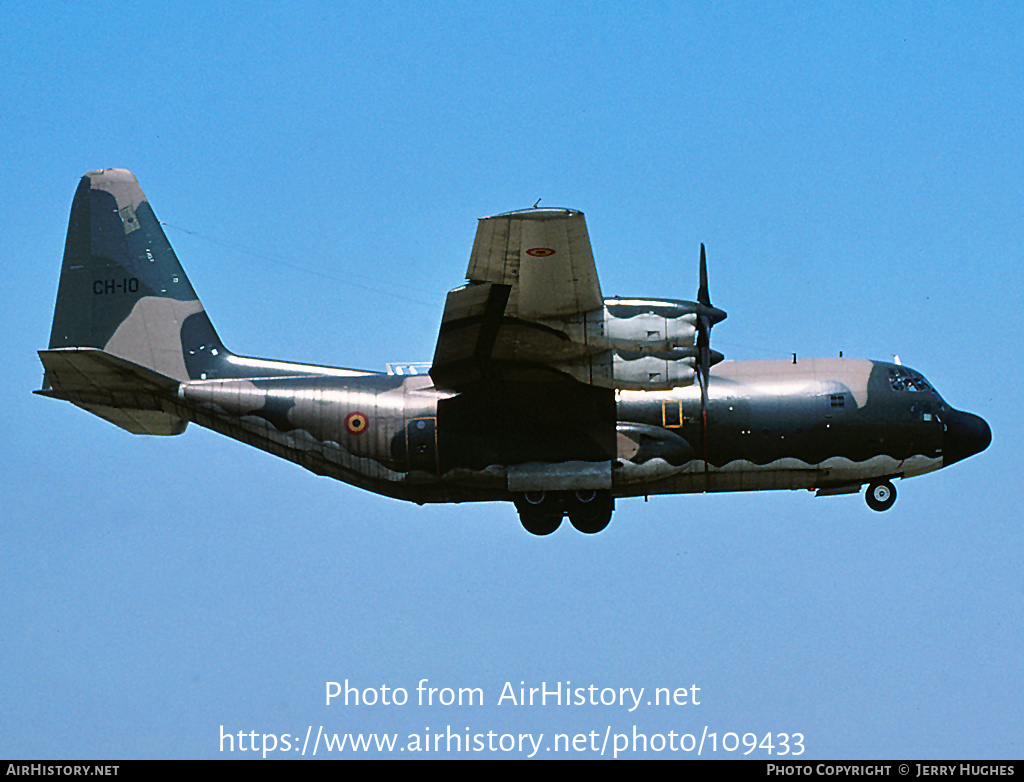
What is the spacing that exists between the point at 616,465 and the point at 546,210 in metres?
7.72

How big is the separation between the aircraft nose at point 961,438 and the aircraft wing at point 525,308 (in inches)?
326

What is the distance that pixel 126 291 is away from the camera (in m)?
34.6

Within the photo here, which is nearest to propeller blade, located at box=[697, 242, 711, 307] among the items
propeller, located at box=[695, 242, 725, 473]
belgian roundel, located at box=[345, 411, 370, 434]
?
propeller, located at box=[695, 242, 725, 473]

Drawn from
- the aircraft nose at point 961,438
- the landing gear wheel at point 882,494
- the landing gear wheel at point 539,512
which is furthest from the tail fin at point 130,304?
the aircraft nose at point 961,438

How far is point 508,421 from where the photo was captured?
32.5m

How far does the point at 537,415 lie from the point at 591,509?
96.5 inches

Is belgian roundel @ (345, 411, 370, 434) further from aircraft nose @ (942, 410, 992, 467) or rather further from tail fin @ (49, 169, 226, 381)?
aircraft nose @ (942, 410, 992, 467)

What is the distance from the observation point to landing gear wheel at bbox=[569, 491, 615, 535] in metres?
33.0

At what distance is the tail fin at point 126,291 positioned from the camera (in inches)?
1348

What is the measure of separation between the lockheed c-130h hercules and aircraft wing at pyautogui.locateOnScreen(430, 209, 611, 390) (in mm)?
69

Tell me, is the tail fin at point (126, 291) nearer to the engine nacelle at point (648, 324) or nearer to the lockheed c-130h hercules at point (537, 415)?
the lockheed c-130h hercules at point (537, 415)

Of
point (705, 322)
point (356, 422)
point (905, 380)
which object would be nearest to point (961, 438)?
point (905, 380)
